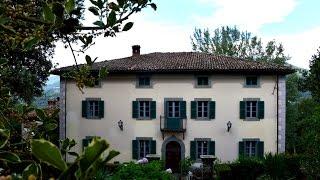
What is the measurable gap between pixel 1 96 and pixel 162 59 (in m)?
24.9

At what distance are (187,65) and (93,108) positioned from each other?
20.0ft

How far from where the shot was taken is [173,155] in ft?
84.5

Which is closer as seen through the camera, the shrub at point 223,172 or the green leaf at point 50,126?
the green leaf at point 50,126

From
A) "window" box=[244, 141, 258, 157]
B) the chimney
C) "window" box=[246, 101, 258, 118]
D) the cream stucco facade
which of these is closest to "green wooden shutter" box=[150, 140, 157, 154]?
the cream stucco facade

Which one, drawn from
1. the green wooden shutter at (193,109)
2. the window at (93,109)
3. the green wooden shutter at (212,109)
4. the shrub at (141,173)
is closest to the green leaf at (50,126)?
the shrub at (141,173)

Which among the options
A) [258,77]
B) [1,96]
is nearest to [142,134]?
[258,77]

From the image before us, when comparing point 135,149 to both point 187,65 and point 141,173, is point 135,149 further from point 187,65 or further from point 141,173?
point 141,173

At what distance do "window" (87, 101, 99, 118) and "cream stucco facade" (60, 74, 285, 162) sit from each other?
13.6 inches

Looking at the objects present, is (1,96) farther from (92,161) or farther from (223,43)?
(223,43)

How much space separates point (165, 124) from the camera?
2525 centimetres

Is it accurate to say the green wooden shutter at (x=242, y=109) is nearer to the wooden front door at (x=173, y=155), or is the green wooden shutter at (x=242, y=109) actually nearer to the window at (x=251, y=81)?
the window at (x=251, y=81)

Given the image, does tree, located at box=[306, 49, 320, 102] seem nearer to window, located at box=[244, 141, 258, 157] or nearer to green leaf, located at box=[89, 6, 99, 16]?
window, located at box=[244, 141, 258, 157]

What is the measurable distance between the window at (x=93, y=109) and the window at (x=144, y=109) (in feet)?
8.47

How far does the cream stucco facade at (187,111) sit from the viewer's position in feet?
82.7
